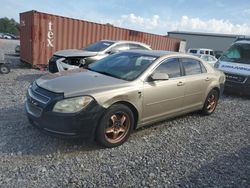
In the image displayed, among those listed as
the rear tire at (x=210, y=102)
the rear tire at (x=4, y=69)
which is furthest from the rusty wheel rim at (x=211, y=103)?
the rear tire at (x=4, y=69)

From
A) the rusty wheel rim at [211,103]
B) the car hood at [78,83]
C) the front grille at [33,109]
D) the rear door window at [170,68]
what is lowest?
the rusty wheel rim at [211,103]

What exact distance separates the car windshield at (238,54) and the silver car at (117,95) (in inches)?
166

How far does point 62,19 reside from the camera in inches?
471

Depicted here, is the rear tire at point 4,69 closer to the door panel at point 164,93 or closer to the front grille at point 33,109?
the front grille at point 33,109

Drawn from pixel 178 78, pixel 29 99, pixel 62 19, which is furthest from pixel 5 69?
pixel 178 78

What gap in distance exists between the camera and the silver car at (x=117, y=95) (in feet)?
12.2

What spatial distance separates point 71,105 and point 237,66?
723cm

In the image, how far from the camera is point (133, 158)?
3885mm

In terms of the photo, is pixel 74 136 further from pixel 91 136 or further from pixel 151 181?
pixel 151 181

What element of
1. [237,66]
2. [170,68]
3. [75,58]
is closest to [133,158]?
[170,68]

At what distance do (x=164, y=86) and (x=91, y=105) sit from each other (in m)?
1.62

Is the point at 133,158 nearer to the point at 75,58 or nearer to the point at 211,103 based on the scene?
the point at 211,103

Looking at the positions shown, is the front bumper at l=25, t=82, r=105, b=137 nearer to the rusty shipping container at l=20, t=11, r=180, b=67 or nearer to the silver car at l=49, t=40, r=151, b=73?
the silver car at l=49, t=40, r=151, b=73

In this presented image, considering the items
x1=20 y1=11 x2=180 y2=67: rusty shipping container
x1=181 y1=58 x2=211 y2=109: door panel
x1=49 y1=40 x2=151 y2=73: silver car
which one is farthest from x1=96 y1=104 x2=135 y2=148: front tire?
x1=20 y1=11 x2=180 y2=67: rusty shipping container
